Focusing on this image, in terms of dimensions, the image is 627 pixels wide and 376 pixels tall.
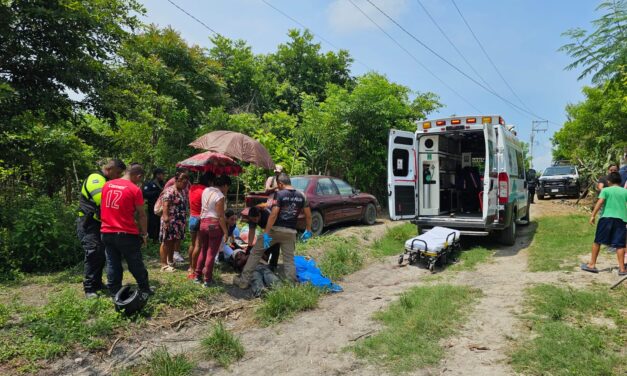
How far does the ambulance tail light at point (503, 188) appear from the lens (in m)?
7.90

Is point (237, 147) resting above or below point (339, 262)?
above

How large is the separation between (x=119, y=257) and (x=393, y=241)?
20.4ft

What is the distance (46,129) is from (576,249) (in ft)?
36.0

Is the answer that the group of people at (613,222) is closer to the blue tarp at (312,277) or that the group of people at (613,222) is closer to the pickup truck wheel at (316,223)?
the blue tarp at (312,277)

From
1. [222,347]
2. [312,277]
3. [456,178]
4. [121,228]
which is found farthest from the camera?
[456,178]

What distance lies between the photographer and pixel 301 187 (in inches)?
368

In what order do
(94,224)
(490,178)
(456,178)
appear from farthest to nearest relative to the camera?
(456,178)
(490,178)
(94,224)

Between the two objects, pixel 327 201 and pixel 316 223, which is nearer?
pixel 316 223

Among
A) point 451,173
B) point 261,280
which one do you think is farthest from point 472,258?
point 261,280

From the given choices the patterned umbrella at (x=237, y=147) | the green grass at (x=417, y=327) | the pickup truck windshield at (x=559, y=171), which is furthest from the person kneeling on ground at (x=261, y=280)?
the pickup truck windshield at (x=559, y=171)

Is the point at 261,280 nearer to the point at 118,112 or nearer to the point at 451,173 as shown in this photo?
the point at 118,112

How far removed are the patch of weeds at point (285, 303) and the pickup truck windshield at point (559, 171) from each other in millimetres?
19078

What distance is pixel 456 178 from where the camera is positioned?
1070 centimetres

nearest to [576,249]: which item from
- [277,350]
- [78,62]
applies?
[277,350]
